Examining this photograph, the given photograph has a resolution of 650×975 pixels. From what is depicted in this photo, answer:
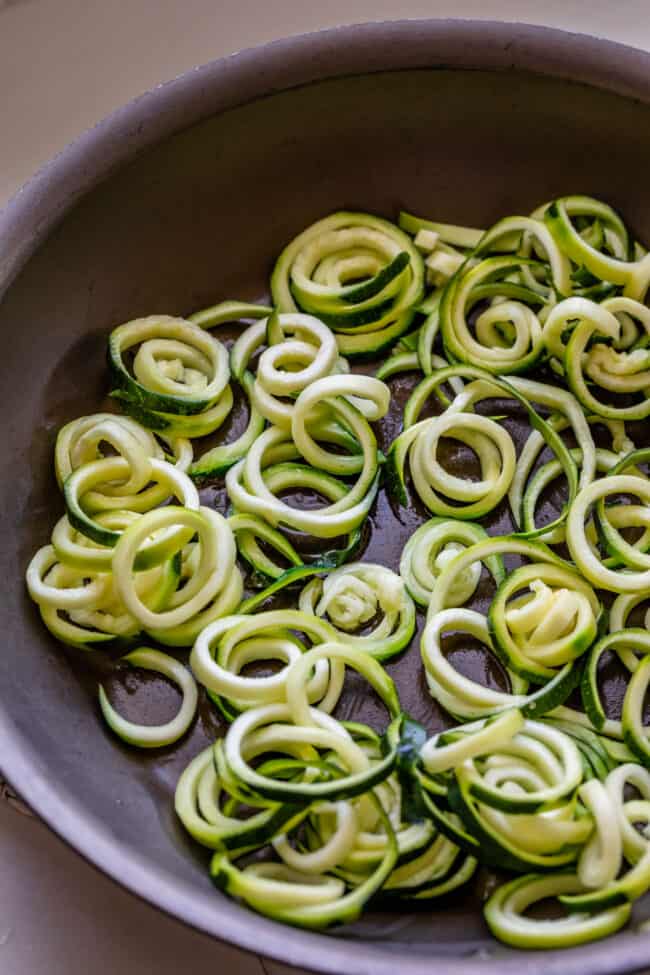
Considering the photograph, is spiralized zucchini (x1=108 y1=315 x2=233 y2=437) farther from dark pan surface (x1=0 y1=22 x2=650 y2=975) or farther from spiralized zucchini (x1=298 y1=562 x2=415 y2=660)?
spiralized zucchini (x1=298 y1=562 x2=415 y2=660)

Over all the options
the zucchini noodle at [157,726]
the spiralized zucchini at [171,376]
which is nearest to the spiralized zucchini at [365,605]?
the zucchini noodle at [157,726]

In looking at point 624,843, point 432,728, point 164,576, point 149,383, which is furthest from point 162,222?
point 624,843

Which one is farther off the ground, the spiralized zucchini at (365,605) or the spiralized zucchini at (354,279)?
the spiralized zucchini at (354,279)

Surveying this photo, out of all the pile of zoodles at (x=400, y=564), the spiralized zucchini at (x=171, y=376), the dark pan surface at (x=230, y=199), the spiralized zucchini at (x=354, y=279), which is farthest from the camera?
the spiralized zucchini at (x=354, y=279)

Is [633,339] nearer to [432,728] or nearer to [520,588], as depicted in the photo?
[520,588]

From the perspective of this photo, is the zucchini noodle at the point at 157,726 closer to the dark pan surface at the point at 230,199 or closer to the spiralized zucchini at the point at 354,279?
the dark pan surface at the point at 230,199
